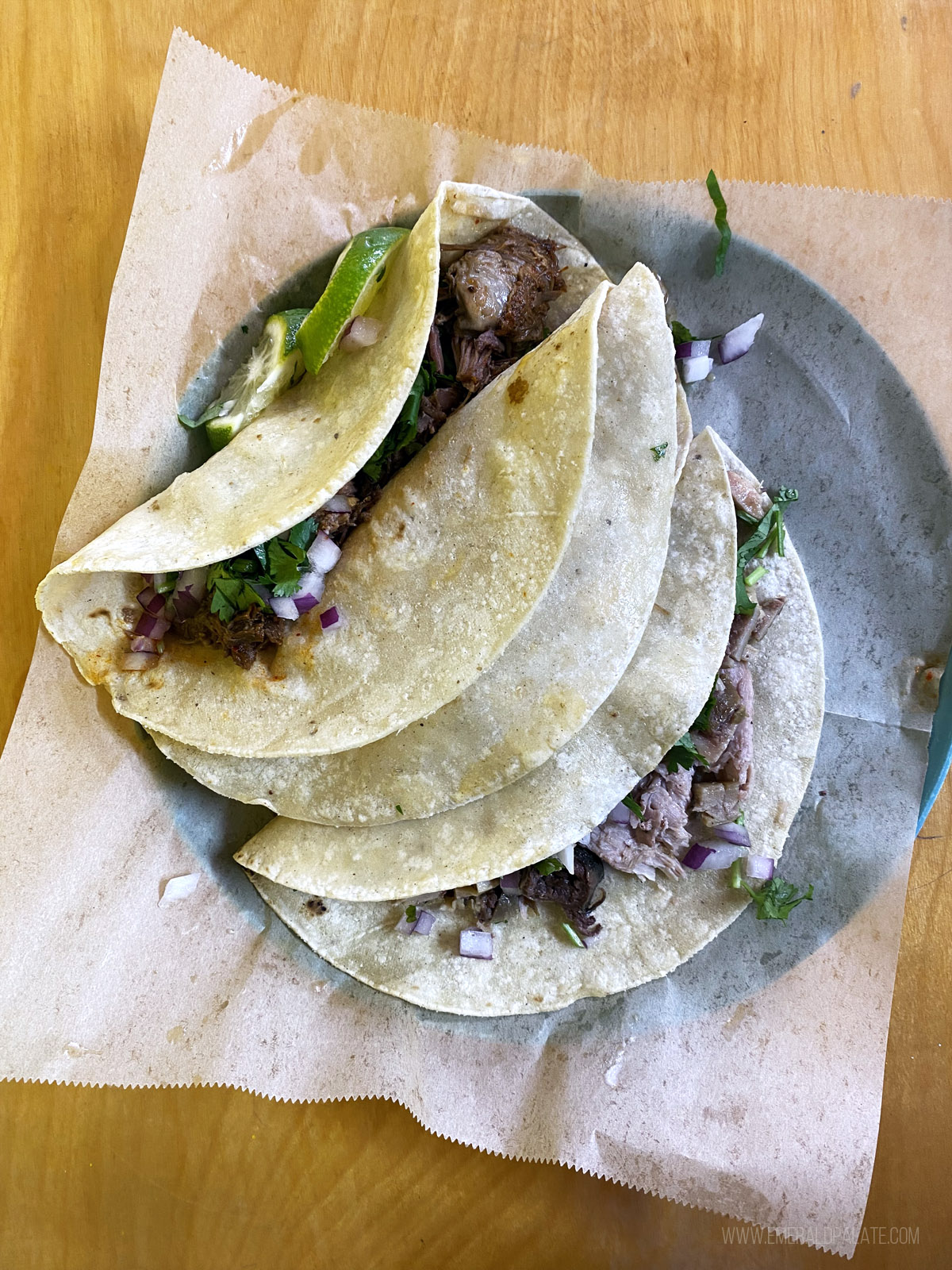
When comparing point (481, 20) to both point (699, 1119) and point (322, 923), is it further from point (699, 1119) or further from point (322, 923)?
point (699, 1119)

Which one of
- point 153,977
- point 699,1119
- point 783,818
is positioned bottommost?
point 699,1119

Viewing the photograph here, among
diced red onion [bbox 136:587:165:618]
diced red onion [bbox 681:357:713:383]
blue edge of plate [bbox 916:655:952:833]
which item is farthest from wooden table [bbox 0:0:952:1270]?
diced red onion [bbox 681:357:713:383]

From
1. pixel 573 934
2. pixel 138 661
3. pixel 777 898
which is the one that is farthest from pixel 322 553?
pixel 777 898

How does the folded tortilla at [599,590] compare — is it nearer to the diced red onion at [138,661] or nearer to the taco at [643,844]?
the taco at [643,844]

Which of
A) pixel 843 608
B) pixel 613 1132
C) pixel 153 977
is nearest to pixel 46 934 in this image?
pixel 153 977

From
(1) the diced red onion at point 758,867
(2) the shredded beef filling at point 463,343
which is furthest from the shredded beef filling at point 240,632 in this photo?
(1) the diced red onion at point 758,867
